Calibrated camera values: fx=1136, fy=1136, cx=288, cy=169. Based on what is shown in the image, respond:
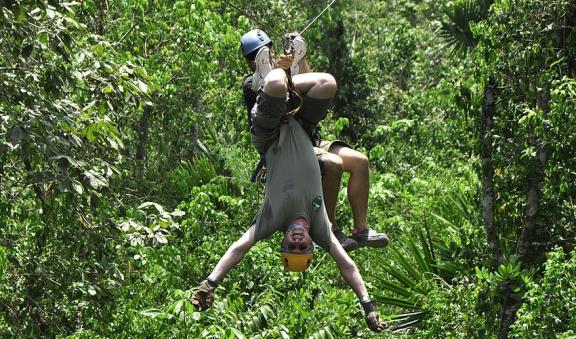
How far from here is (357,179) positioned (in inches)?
227

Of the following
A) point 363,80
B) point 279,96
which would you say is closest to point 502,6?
point 279,96

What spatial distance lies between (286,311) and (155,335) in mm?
1049

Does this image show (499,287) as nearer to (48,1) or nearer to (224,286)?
(224,286)

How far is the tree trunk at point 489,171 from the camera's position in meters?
8.43

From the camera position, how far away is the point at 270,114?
5.07 m

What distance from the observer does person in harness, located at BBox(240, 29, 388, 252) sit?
5375 millimetres

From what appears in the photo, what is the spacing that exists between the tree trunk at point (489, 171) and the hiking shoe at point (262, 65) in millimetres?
3469

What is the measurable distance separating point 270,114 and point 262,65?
312 millimetres

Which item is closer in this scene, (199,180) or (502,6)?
(502,6)

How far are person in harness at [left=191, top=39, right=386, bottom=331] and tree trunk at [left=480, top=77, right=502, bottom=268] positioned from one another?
3308mm

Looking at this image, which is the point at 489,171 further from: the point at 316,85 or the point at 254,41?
the point at 254,41

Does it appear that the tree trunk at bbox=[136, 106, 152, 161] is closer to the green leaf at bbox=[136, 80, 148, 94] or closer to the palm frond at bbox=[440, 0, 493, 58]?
the palm frond at bbox=[440, 0, 493, 58]

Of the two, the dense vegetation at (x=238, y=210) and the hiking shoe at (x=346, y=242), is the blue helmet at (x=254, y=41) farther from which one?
the dense vegetation at (x=238, y=210)

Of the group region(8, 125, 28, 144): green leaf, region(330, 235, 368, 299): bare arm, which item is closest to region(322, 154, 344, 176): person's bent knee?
region(330, 235, 368, 299): bare arm
